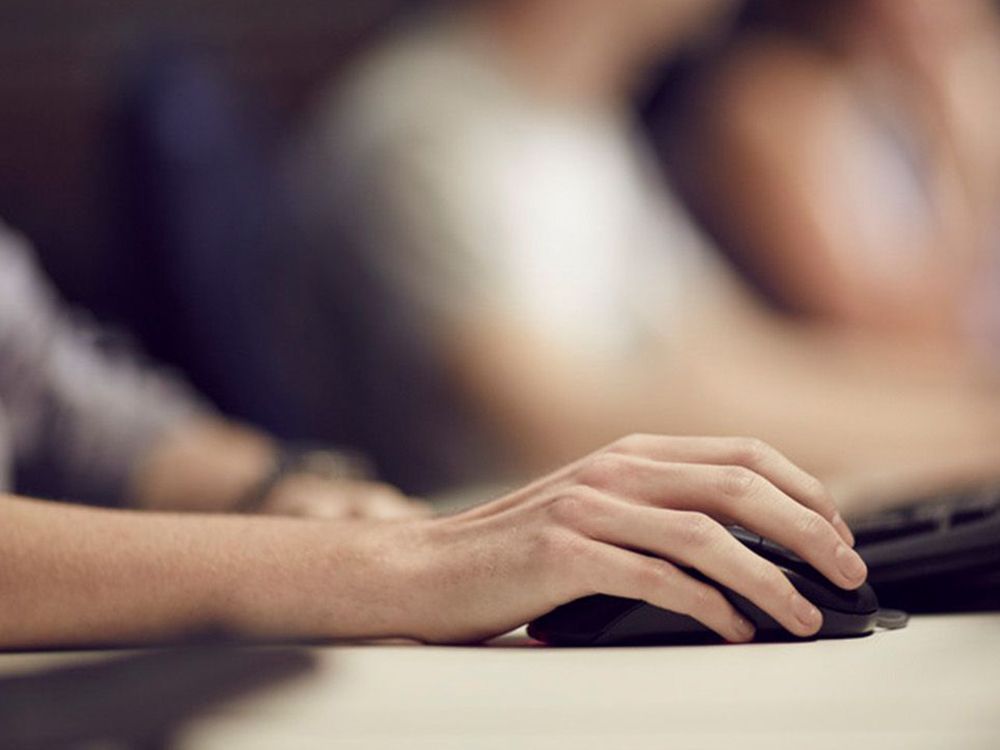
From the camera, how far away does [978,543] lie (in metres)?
0.55

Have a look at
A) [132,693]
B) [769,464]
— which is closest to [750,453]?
[769,464]

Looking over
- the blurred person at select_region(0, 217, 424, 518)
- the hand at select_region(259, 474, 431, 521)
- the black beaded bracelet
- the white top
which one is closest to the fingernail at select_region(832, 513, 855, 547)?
the hand at select_region(259, 474, 431, 521)

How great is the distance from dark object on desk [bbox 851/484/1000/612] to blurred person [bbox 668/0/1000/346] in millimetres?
1381

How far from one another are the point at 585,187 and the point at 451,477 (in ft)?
1.17

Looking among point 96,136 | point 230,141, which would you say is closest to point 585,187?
point 230,141

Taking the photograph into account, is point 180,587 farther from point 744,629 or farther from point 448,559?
point 744,629

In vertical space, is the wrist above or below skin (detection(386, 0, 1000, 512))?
below

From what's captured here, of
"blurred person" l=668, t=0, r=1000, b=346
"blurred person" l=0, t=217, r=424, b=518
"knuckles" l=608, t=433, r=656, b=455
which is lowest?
"knuckles" l=608, t=433, r=656, b=455

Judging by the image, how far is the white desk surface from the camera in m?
0.37

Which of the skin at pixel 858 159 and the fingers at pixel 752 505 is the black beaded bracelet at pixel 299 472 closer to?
the fingers at pixel 752 505

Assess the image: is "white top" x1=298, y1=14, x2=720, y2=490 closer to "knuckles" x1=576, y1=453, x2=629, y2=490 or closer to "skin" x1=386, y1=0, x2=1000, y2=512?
"skin" x1=386, y1=0, x2=1000, y2=512

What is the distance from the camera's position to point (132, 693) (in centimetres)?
41

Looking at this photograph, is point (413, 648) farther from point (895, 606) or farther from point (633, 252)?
point (633, 252)

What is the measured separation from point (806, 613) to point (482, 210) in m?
1.07
